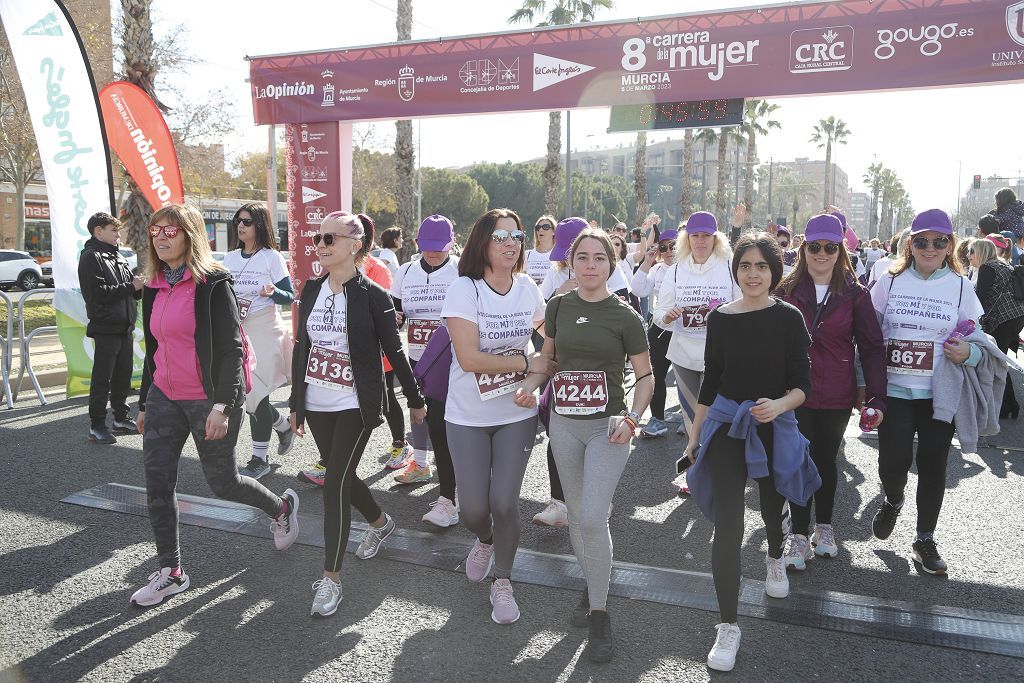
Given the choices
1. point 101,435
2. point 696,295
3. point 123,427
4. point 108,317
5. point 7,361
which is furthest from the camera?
point 7,361

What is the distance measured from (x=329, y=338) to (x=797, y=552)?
9.22 feet

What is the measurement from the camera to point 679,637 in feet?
11.8

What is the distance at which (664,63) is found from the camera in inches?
381

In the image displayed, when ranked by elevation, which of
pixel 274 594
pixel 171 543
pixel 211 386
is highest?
pixel 211 386

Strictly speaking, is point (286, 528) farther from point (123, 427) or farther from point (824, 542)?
point (123, 427)

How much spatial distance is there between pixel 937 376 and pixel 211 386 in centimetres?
388

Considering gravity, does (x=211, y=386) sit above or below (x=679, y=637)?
above

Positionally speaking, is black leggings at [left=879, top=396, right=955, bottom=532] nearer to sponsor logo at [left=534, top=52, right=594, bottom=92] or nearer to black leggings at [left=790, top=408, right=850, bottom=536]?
black leggings at [left=790, top=408, right=850, bottom=536]

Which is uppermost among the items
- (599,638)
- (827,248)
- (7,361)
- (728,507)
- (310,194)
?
(310,194)

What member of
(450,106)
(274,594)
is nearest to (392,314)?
(274,594)

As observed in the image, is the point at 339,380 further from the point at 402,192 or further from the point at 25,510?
the point at 402,192

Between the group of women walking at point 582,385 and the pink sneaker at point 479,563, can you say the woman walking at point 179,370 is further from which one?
the pink sneaker at point 479,563

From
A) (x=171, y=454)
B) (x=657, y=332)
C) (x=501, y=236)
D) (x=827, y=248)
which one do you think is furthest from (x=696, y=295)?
(x=171, y=454)

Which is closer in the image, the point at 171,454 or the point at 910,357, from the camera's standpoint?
the point at 171,454
